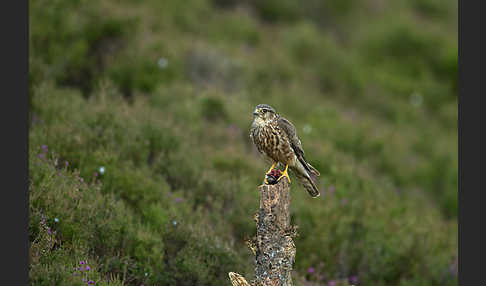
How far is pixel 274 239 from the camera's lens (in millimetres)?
4832

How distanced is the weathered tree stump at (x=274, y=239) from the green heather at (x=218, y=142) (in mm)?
1302

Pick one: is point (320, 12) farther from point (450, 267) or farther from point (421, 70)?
point (450, 267)

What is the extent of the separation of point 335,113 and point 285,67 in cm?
228

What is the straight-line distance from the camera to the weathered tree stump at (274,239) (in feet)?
15.8

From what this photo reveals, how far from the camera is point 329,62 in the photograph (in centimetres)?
1550

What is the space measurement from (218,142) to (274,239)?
15.9 ft

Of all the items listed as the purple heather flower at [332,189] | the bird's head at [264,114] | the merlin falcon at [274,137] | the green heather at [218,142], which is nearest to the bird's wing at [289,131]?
the merlin falcon at [274,137]

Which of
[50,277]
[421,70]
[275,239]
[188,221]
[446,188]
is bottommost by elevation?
[50,277]

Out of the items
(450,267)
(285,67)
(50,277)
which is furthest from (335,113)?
(50,277)

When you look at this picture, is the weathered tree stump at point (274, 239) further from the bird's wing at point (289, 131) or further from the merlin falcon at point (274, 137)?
the bird's wing at point (289, 131)

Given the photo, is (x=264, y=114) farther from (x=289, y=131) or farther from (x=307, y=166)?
(x=307, y=166)

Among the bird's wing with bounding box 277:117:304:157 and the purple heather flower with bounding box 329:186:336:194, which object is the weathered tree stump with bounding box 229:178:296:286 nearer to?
the bird's wing with bounding box 277:117:304:157

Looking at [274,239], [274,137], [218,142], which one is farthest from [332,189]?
[274,239]

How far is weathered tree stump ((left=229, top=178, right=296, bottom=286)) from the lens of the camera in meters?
4.81
